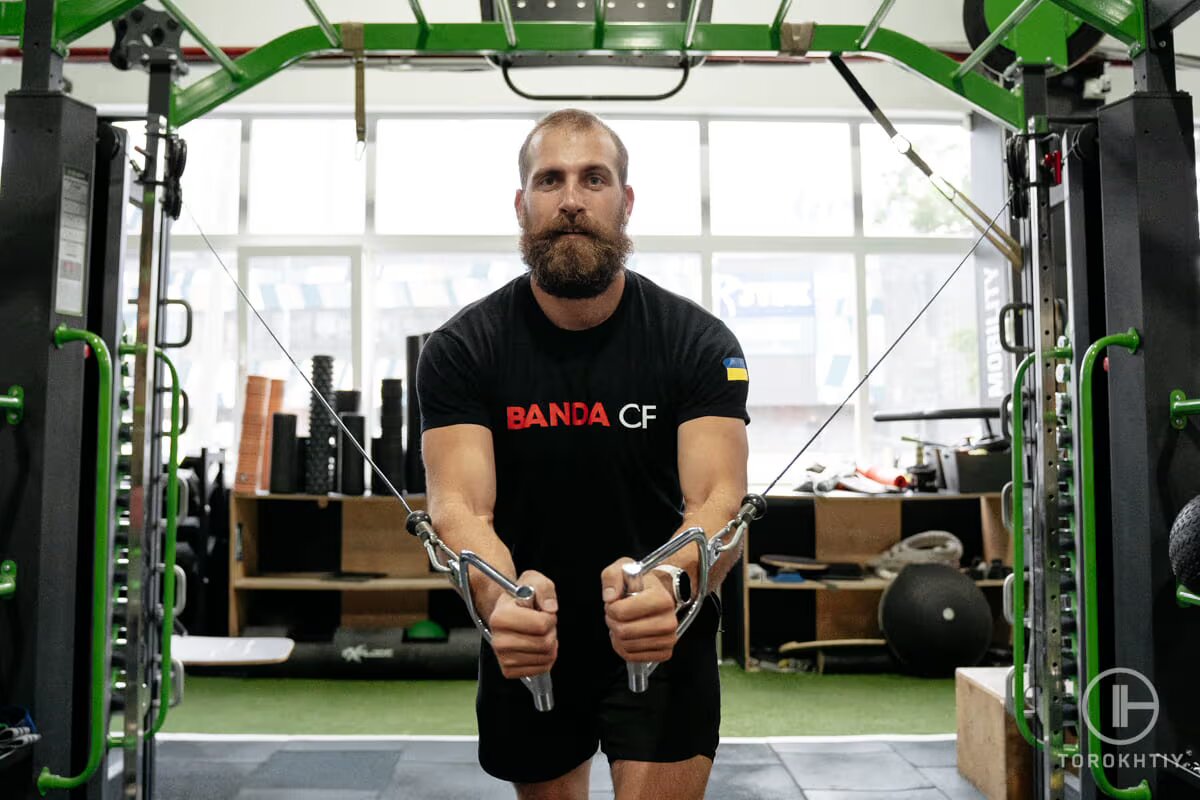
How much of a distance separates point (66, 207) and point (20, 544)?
0.69m

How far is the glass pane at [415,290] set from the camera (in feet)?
19.7

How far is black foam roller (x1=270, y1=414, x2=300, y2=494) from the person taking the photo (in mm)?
4691

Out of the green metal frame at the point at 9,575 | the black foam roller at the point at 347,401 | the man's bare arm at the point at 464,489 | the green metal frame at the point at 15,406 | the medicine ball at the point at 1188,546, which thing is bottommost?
the green metal frame at the point at 9,575

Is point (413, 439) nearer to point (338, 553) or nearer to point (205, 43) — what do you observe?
point (338, 553)

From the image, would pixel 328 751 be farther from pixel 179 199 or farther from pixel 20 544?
pixel 179 199

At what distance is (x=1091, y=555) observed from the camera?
5.83ft

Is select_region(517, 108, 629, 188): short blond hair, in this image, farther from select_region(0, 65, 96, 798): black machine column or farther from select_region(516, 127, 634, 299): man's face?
select_region(0, 65, 96, 798): black machine column

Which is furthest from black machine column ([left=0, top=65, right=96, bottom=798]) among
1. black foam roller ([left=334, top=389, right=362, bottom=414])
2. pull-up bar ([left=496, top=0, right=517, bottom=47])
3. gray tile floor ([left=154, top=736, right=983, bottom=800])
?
black foam roller ([left=334, top=389, right=362, bottom=414])

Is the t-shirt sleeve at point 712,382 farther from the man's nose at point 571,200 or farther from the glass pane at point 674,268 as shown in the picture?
the glass pane at point 674,268

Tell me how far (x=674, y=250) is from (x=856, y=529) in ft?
6.89

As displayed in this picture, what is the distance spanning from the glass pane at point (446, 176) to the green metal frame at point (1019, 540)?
Answer: 437 cm

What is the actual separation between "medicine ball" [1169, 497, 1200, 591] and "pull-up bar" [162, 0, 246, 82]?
2.28 meters

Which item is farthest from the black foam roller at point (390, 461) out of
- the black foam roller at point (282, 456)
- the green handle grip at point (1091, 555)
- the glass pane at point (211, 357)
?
the green handle grip at point (1091, 555)

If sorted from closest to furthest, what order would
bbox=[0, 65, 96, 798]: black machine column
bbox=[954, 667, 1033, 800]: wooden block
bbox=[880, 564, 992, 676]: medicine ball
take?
bbox=[0, 65, 96, 798]: black machine column < bbox=[954, 667, 1033, 800]: wooden block < bbox=[880, 564, 992, 676]: medicine ball
